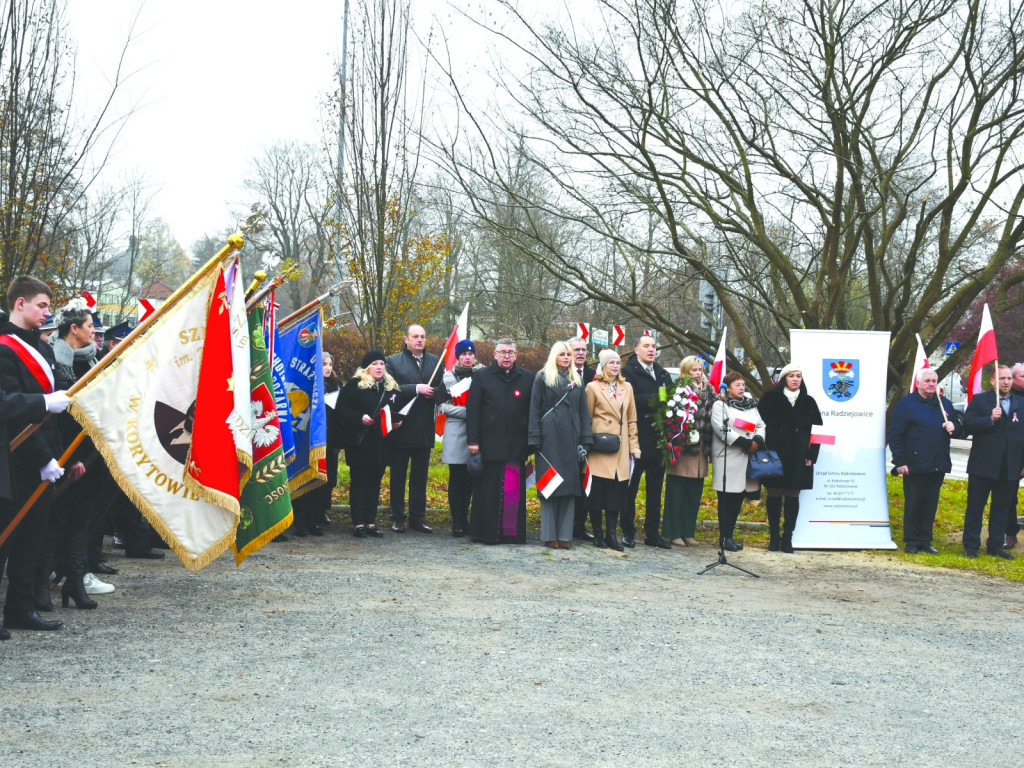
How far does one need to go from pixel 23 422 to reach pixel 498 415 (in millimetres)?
5352

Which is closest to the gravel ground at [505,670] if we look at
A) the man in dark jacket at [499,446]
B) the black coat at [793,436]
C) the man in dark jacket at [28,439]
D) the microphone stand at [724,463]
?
the man in dark jacket at [28,439]

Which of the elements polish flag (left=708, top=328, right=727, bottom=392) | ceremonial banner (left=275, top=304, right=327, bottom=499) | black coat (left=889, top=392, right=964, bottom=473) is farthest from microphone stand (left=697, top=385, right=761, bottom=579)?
ceremonial banner (left=275, top=304, right=327, bottom=499)

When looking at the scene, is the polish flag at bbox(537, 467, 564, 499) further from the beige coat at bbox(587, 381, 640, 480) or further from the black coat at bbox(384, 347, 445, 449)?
the black coat at bbox(384, 347, 445, 449)

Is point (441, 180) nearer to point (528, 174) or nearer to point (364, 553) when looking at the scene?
point (528, 174)

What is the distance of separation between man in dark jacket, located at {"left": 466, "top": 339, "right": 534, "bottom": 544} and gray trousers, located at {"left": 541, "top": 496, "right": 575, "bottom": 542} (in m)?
0.34

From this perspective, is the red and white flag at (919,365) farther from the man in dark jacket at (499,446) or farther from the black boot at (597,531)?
the man in dark jacket at (499,446)

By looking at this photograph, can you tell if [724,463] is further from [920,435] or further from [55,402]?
[55,402]

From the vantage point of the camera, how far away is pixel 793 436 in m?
11.0

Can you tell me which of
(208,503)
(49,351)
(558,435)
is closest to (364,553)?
(558,435)

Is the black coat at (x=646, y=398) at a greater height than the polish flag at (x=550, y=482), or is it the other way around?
the black coat at (x=646, y=398)

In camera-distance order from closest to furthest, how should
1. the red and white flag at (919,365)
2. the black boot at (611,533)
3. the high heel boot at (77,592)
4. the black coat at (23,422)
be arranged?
the black coat at (23,422) < the high heel boot at (77,592) < the black boot at (611,533) < the red and white flag at (919,365)

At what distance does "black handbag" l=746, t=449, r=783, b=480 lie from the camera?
10656 millimetres

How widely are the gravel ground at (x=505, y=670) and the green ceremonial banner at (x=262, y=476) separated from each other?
20.2 inches

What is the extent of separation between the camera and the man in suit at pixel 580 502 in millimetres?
10820
